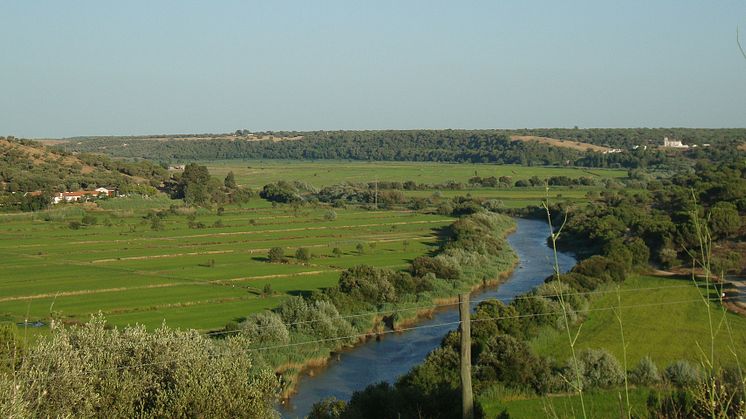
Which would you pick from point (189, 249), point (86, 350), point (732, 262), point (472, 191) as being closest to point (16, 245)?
point (189, 249)

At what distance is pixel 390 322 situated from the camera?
2714cm

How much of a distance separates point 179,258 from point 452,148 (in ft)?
406

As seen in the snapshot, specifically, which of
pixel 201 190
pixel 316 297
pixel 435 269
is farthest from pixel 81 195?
pixel 316 297

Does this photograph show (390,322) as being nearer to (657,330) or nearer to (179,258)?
(657,330)

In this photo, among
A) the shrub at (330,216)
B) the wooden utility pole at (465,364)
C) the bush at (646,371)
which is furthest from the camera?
the shrub at (330,216)

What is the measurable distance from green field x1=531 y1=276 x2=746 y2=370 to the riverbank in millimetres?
5180

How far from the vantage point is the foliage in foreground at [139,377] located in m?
10.6

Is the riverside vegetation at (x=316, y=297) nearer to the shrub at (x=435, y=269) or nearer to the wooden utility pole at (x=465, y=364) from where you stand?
the shrub at (x=435, y=269)

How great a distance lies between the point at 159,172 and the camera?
86.0 m

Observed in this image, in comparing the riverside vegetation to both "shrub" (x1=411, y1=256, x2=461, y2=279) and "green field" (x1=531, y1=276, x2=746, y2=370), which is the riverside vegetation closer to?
"shrub" (x1=411, y1=256, x2=461, y2=279)

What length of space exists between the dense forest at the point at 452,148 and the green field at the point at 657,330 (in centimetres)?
8385

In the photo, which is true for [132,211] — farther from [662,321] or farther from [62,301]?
[662,321]

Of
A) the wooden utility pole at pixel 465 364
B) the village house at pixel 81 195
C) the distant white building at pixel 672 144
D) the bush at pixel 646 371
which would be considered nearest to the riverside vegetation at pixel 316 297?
the bush at pixel 646 371

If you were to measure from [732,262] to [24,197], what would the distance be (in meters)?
55.6
